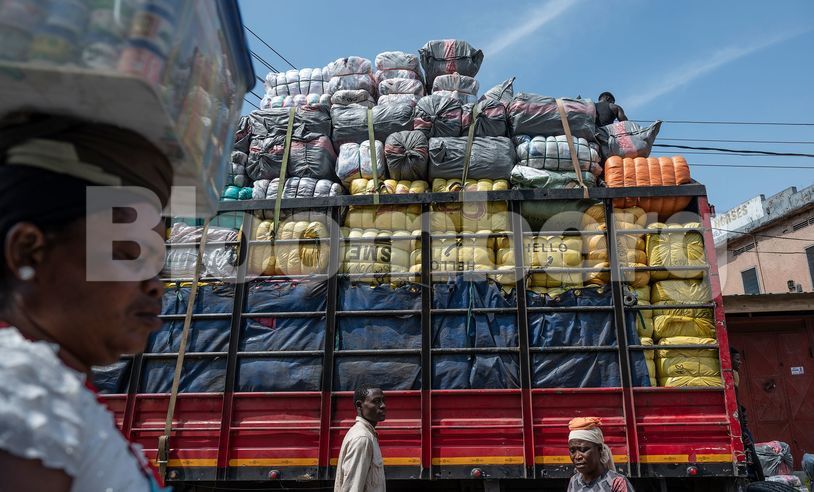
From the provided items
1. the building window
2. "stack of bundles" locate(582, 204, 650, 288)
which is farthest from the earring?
the building window

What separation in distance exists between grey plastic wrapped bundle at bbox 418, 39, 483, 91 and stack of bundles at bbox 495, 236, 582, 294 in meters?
2.46

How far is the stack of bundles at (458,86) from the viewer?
6.33m

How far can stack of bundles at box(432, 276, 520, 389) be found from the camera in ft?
15.6

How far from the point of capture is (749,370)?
1096cm

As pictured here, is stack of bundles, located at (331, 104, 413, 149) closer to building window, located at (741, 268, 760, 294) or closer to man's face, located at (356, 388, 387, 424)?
man's face, located at (356, 388, 387, 424)

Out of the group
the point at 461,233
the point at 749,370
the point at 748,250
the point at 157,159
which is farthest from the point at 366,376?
the point at 748,250

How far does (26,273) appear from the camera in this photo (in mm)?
799

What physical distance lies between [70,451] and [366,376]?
421 centimetres

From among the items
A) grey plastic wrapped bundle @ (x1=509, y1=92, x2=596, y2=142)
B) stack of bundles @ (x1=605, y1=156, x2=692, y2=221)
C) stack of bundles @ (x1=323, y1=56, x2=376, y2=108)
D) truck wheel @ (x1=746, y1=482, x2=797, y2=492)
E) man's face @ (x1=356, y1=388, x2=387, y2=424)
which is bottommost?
truck wheel @ (x1=746, y1=482, x2=797, y2=492)

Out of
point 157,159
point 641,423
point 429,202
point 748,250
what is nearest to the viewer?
point 157,159

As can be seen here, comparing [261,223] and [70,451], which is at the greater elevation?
[261,223]

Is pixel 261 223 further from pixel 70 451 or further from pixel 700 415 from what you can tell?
pixel 70 451

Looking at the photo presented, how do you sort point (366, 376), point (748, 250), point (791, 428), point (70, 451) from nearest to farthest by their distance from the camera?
point (70, 451)
point (366, 376)
point (791, 428)
point (748, 250)

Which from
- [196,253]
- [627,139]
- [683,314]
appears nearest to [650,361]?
[683,314]
